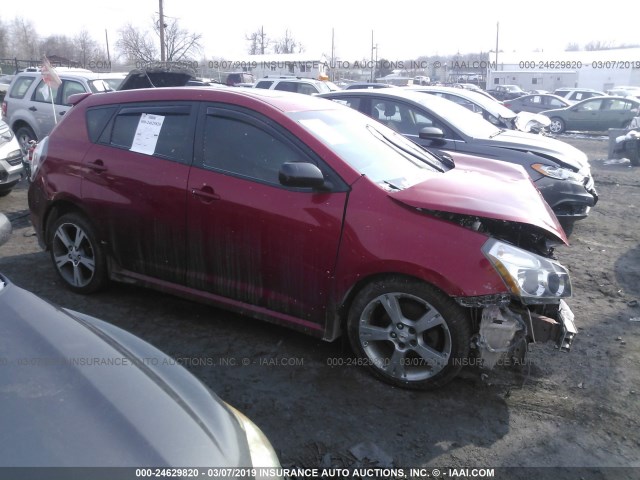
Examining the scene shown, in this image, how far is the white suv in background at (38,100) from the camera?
411 inches

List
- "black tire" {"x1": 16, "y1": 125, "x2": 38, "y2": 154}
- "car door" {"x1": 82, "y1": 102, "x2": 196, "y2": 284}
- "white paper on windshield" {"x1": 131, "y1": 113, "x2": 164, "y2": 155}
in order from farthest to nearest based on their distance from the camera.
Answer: "black tire" {"x1": 16, "y1": 125, "x2": 38, "y2": 154} < "white paper on windshield" {"x1": 131, "y1": 113, "x2": 164, "y2": 155} < "car door" {"x1": 82, "y1": 102, "x2": 196, "y2": 284}

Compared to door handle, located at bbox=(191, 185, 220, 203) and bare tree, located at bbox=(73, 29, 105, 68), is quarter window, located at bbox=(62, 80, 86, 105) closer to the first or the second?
door handle, located at bbox=(191, 185, 220, 203)

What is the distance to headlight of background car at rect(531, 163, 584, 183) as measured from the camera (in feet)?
21.7

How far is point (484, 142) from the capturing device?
694 cm

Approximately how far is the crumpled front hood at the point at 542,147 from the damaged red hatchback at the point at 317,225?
270 cm

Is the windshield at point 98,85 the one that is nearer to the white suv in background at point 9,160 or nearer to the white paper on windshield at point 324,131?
the white suv in background at point 9,160

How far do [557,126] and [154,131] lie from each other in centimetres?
2010

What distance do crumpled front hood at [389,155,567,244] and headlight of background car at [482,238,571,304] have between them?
0.19 meters

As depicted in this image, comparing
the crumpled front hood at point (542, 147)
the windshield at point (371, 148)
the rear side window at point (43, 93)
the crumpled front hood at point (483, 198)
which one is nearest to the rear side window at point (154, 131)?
the windshield at point (371, 148)

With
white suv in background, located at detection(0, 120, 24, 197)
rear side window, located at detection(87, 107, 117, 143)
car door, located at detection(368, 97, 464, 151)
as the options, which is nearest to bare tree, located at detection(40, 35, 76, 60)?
white suv in background, located at detection(0, 120, 24, 197)

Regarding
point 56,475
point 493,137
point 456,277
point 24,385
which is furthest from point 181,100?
point 493,137

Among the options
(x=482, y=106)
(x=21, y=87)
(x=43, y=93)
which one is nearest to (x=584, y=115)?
(x=482, y=106)

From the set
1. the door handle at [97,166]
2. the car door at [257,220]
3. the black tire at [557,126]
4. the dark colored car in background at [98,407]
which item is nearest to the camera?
the dark colored car in background at [98,407]

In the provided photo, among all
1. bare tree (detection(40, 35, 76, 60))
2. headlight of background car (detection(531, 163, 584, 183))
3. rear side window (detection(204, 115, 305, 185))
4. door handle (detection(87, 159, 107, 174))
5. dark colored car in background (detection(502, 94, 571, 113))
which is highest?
bare tree (detection(40, 35, 76, 60))
